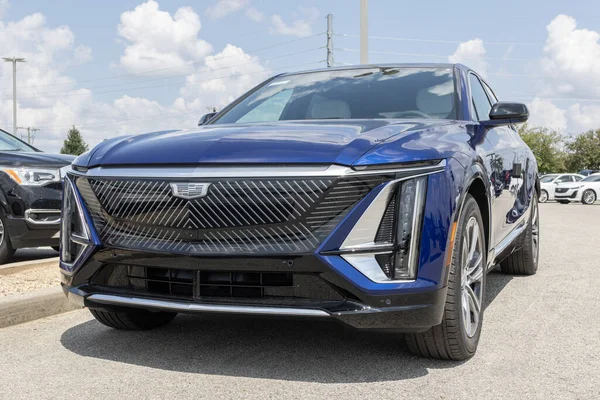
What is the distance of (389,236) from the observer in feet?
10.0

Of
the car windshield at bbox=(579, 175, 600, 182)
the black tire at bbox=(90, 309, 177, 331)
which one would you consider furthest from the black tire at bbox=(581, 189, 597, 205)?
the black tire at bbox=(90, 309, 177, 331)

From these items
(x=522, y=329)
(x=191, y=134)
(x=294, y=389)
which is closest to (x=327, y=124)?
(x=191, y=134)

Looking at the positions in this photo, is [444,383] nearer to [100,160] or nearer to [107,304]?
[107,304]

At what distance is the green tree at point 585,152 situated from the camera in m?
91.5

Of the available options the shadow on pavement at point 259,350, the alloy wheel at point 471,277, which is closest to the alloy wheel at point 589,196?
the alloy wheel at point 471,277

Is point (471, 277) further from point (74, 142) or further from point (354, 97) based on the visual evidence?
point (74, 142)

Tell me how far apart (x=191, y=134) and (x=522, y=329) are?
2359 millimetres

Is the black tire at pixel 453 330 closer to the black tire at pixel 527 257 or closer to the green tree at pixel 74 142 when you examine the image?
the black tire at pixel 527 257

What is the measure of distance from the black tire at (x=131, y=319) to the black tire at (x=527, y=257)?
343cm

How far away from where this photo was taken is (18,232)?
279 inches

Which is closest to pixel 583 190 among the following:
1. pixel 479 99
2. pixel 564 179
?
pixel 564 179

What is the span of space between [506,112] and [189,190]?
2.25 m

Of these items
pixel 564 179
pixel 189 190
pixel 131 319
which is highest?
pixel 189 190

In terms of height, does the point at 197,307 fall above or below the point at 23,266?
above
